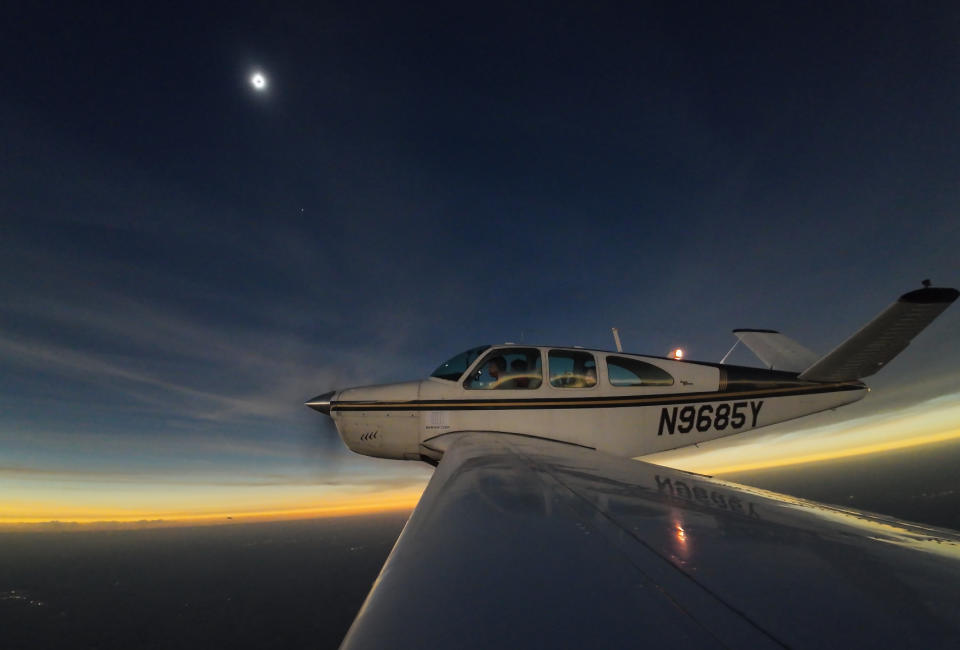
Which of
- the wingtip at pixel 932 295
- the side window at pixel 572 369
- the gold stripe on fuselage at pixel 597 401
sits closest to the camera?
the wingtip at pixel 932 295

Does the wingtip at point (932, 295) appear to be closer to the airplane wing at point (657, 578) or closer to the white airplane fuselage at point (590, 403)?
the white airplane fuselage at point (590, 403)

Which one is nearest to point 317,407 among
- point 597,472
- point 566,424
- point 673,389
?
point 566,424

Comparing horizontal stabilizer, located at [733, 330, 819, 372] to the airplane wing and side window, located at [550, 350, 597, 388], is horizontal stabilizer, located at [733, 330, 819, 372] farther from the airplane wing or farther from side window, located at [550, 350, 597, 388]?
the airplane wing

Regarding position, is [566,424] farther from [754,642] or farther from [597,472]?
[754,642]

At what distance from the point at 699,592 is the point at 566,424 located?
16.9 feet

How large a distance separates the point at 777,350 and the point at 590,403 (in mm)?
4538

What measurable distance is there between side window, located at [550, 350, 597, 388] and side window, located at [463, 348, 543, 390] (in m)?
0.24

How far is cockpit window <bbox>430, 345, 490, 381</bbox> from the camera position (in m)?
6.40

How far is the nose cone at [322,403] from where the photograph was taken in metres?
6.59

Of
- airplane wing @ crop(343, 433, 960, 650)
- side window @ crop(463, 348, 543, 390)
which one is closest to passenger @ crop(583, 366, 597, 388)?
side window @ crop(463, 348, 543, 390)

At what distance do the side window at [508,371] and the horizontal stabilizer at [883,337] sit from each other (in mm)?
4368

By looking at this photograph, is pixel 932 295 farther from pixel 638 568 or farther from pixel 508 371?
pixel 638 568

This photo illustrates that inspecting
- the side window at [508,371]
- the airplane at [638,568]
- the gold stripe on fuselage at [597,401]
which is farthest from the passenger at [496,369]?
the airplane at [638,568]

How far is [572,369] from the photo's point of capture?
6086 mm
